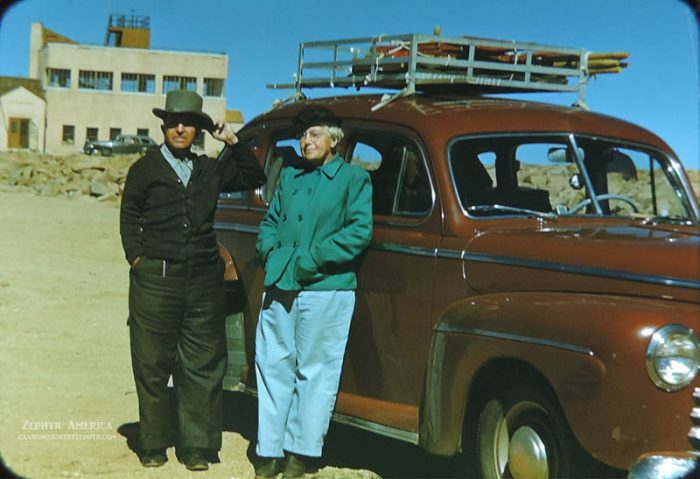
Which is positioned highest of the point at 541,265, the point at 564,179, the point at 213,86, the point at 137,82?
the point at 137,82

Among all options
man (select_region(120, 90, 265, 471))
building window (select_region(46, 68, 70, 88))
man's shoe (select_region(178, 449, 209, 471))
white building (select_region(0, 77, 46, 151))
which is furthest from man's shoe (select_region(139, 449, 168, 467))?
white building (select_region(0, 77, 46, 151))

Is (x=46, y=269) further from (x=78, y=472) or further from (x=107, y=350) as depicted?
(x=78, y=472)

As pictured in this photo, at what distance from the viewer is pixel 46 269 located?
14062 mm

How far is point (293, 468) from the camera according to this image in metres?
5.54

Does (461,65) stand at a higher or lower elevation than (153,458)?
higher

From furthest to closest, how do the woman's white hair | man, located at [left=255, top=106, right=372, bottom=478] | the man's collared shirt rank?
the man's collared shirt, the woman's white hair, man, located at [left=255, top=106, right=372, bottom=478]

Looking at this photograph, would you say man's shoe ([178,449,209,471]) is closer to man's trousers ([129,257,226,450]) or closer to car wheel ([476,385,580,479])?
man's trousers ([129,257,226,450])

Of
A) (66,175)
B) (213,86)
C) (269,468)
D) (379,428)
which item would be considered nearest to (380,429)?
(379,428)

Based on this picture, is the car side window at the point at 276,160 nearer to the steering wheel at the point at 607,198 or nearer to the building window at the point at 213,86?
the steering wheel at the point at 607,198

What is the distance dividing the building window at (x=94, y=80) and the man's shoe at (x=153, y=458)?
4649 cm

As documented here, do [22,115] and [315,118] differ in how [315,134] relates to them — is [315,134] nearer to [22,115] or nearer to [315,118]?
[315,118]

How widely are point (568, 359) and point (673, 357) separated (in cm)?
42

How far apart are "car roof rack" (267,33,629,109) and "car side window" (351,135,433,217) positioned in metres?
0.26

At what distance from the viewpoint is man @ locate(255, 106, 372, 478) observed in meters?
5.40
